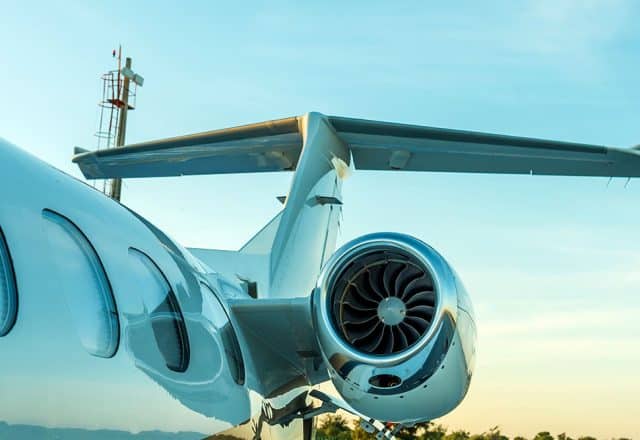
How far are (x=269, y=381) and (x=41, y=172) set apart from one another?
3.56 meters

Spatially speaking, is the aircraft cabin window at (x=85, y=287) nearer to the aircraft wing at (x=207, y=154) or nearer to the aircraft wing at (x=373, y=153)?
the aircraft wing at (x=373, y=153)

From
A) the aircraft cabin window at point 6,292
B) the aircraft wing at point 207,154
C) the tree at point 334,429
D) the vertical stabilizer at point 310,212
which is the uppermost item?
the tree at point 334,429

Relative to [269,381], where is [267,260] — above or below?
above

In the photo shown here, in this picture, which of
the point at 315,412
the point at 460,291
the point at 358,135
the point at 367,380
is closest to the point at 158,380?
the point at 367,380

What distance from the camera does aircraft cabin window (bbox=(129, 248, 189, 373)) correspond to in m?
4.29

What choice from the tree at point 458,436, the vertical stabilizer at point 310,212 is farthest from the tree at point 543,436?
the vertical stabilizer at point 310,212

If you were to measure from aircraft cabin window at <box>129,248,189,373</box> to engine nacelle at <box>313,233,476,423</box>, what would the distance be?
4.34 ft

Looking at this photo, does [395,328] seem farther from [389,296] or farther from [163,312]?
[163,312]

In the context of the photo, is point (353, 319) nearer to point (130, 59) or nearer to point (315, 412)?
point (315, 412)

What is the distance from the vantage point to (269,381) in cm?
667

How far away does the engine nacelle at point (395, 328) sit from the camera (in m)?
5.48

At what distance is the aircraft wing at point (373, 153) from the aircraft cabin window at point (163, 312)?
4214 mm

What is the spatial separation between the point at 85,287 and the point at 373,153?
5.93 meters

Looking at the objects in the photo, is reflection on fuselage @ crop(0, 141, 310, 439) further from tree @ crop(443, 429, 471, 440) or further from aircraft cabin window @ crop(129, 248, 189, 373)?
tree @ crop(443, 429, 471, 440)
